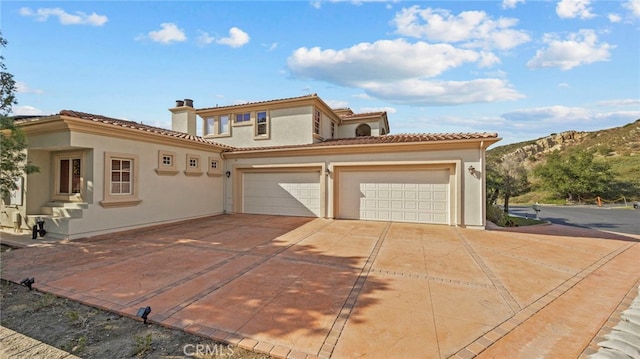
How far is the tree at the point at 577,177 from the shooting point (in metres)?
25.8

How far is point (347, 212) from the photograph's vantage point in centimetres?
1218

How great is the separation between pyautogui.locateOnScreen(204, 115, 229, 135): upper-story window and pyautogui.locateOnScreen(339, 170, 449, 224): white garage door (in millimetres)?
8631

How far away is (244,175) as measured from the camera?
14.1 m

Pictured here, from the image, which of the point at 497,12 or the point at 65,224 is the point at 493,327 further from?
the point at 65,224

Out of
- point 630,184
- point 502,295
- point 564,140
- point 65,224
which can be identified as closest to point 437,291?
point 502,295

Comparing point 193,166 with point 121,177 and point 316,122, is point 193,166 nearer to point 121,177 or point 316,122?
point 121,177

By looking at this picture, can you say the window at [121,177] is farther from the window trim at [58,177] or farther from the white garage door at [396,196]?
the white garage door at [396,196]

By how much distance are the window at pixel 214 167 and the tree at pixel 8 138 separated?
6.11m

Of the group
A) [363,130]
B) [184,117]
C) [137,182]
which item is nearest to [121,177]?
[137,182]

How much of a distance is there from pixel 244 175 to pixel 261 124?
3.47 metres

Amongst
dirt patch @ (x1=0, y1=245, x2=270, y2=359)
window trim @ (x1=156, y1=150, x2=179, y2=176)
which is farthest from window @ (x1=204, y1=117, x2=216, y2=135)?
dirt patch @ (x1=0, y1=245, x2=270, y2=359)

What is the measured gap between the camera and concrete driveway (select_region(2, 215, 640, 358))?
10.6ft

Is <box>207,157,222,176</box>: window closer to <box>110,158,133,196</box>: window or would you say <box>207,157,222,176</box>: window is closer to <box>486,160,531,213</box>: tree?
<box>110,158,133,196</box>: window

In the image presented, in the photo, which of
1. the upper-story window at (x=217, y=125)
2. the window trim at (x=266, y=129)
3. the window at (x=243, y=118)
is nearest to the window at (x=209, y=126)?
the upper-story window at (x=217, y=125)
